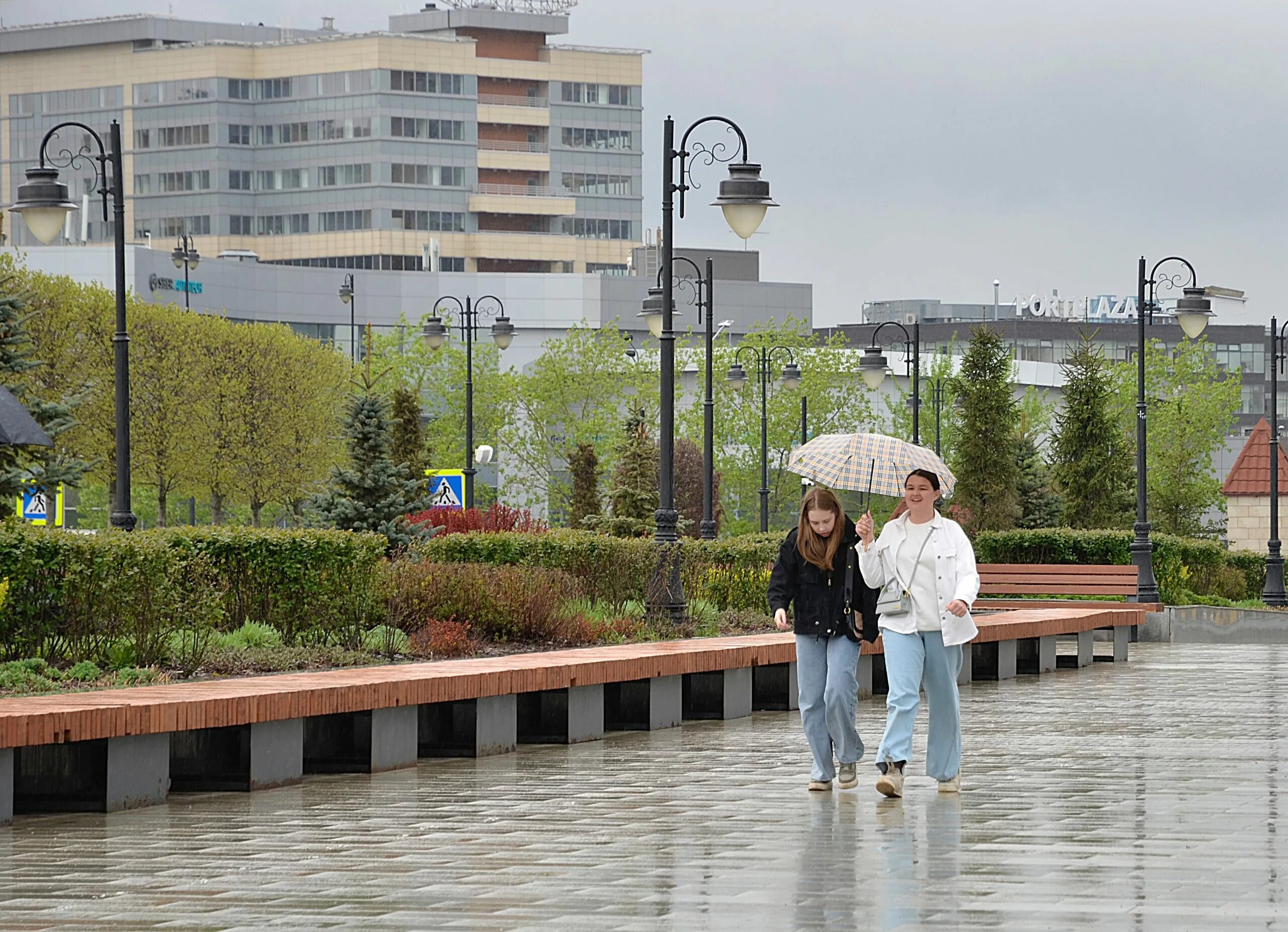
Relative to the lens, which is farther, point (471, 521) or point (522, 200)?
point (522, 200)

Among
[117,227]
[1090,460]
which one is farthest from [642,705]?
[1090,460]

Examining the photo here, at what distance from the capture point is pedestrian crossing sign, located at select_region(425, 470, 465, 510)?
117ft

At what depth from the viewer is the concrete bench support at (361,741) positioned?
13133 millimetres

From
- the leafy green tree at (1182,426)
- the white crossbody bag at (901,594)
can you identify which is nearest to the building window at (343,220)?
the leafy green tree at (1182,426)

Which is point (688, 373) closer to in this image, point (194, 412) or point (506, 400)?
point (506, 400)

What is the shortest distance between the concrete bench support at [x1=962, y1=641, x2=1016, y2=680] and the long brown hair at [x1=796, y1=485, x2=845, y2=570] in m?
10.6

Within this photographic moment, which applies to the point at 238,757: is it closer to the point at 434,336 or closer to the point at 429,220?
the point at 434,336

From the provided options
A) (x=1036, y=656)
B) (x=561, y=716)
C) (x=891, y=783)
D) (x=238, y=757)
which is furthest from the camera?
(x=1036, y=656)

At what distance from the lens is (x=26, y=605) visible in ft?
47.1

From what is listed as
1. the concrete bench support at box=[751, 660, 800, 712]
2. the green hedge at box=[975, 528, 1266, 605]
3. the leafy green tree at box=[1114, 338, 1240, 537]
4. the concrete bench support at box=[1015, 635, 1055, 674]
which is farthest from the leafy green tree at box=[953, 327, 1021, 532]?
the concrete bench support at box=[751, 660, 800, 712]

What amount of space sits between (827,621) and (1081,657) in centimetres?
1374

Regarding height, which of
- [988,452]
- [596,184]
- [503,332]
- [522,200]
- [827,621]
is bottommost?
[827,621]

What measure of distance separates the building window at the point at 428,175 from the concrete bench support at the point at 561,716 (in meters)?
128

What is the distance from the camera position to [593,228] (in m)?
150
